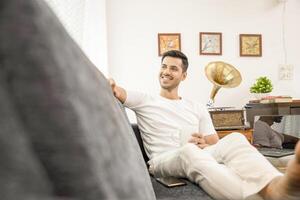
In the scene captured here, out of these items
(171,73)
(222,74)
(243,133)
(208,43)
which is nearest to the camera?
(171,73)

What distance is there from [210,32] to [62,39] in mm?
3583

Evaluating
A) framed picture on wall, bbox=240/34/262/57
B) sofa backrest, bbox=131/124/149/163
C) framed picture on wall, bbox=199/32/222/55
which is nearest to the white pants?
sofa backrest, bbox=131/124/149/163

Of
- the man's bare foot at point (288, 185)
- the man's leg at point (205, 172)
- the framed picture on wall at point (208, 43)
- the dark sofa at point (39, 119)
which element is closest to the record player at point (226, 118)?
the framed picture on wall at point (208, 43)

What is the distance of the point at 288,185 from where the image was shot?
3.03ft

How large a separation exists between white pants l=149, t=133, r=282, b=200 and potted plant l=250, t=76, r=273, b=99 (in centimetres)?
221

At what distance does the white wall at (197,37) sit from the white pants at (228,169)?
7.11 feet

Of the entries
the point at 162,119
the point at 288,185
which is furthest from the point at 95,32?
the point at 288,185

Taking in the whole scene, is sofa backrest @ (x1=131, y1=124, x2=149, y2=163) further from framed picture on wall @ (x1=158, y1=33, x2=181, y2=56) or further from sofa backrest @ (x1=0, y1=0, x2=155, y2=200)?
sofa backrest @ (x1=0, y1=0, x2=155, y2=200)

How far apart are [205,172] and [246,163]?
18cm

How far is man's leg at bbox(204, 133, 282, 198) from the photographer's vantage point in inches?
43.7

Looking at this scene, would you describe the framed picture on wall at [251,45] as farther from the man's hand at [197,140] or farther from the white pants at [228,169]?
the white pants at [228,169]

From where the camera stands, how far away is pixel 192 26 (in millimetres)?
3775

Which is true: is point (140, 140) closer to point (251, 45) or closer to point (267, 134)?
point (267, 134)

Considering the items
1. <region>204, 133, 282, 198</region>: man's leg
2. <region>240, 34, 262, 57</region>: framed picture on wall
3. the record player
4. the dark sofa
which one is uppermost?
<region>240, 34, 262, 57</region>: framed picture on wall
